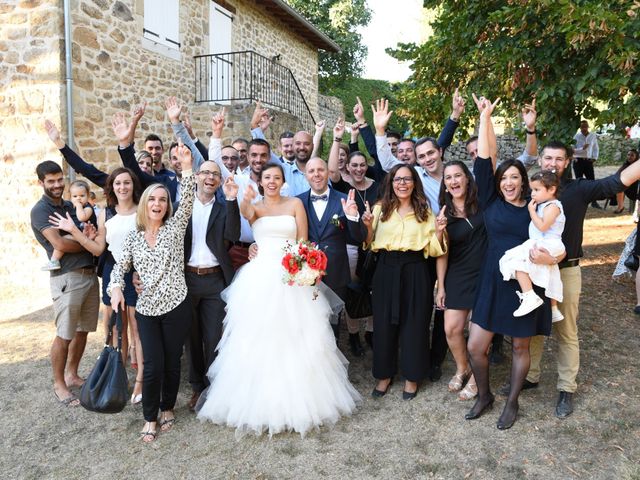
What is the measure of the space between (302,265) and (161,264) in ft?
3.43

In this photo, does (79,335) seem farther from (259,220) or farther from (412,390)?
(412,390)

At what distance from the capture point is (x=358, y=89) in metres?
25.4

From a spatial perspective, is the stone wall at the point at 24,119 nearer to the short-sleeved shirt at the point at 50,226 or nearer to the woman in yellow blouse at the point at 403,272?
the short-sleeved shirt at the point at 50,226

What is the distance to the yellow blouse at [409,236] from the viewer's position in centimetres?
395

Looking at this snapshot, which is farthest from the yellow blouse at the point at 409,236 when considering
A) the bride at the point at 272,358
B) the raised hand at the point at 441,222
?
the bride at the point at 272,358

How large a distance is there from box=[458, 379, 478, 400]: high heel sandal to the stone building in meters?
6.85

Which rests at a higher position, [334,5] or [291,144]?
[334,5]

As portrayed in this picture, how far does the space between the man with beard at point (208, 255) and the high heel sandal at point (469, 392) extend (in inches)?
82.7

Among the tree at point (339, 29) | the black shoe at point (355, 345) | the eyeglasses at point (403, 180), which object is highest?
the tree at point (339, 29)

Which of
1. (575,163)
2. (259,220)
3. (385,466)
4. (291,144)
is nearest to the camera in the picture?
(385,466)

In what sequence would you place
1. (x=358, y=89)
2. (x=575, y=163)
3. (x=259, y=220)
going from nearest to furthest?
1. (x=259, y=220)
2. (x=575, y=163)
3. (x=358, y=89)

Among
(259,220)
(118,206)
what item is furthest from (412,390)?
(118,206)

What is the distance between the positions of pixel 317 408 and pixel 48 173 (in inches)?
115

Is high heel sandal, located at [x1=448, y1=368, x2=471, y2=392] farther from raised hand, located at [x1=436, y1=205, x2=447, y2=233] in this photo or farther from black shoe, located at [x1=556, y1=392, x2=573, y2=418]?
raised hand, located at [x1=436, y1=205, x2=447, y2=233]
